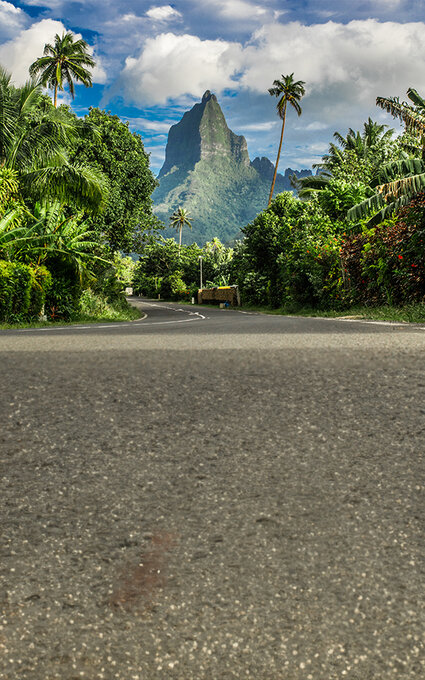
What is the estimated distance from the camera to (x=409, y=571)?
4.63ft

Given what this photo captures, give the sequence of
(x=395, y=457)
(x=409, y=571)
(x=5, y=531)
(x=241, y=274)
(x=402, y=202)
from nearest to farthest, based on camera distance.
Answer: (x=409, y=571)
(x=5, y=531)
(x=395, y=457)
(x=402, y=202)
(x=241, y=274)

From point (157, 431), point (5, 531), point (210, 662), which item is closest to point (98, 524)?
point (5, 531)

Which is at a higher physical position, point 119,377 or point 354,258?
point 354,258

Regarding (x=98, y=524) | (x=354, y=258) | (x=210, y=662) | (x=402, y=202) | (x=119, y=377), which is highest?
(x=402, y=202)

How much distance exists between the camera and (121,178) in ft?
97.1

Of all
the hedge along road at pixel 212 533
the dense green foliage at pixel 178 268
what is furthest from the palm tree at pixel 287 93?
the hedge along road at pixel 212 533

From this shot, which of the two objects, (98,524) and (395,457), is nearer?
(98,524)

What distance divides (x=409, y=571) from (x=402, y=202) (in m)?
14.6

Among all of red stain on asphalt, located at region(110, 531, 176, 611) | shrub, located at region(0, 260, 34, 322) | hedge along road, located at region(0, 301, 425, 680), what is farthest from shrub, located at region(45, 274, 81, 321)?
red stain on asphalt, located at region(110, 531, 176, 611)

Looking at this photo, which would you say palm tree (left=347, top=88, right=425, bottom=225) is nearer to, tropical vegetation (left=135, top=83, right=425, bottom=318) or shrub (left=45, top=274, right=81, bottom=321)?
tropical vegetation (left=135, top=83, right=425, bottom=318)

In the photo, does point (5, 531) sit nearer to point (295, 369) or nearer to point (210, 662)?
point (210, 662)

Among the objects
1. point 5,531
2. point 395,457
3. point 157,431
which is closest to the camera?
point 5,531

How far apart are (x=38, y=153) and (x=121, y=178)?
42.7ft

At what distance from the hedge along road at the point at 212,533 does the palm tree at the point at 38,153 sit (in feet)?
44.8
